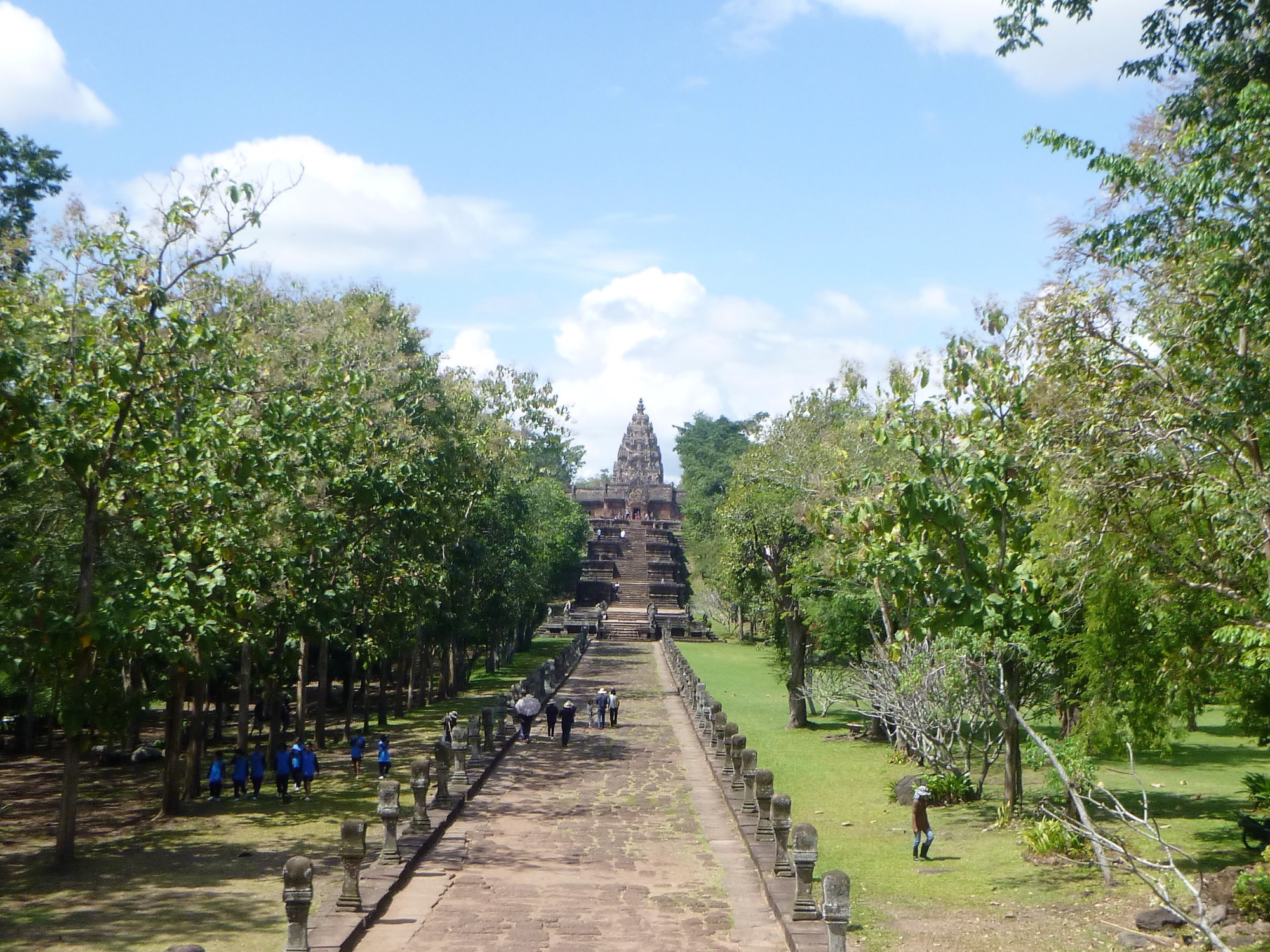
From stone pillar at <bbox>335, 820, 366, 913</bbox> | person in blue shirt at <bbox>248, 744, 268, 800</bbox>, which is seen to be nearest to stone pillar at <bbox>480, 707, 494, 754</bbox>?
person in blue shirt at <bbox>248, 744, 268, 800</bbox>

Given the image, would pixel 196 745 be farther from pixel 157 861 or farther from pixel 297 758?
pixel 157 861

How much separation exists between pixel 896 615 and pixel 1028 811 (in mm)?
5880

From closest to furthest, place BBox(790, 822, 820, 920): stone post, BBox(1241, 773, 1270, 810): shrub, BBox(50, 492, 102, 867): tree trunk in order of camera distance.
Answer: BBox(790, 822, 820, 920): stone post < BBox(50, 492, 102, 867): tree trunk < BBox(1241, 773, 1270, 810): shrub

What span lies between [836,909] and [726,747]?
1088cm

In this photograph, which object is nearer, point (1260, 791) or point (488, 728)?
point (1260, 791)

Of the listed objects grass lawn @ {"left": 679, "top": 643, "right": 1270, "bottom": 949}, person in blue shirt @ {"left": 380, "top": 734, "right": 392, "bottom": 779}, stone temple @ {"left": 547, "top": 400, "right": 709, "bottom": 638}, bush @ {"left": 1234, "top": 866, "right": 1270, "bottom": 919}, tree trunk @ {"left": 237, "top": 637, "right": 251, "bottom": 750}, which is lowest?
grass lawn @ {"left": 679, "top": 643, "right": 1270, "bottom": 949}

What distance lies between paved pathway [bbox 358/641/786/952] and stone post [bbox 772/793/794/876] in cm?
39

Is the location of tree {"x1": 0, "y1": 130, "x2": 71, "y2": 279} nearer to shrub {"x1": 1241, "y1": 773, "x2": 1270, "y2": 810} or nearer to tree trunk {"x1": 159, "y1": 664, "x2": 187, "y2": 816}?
tree trunk {"x1": 159, "y1": 664, "x2": 187, "y2": 816}

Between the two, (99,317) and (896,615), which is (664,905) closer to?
(99,317)

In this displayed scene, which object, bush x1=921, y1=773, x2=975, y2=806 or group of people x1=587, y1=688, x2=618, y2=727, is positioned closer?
bush x1=921, y1=773, x2=975, y2=806

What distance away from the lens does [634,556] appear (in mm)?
78250

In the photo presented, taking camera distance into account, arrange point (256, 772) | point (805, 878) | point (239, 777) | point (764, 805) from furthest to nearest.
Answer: point (239, 777) < point (256, 772) < point (764, 805) < point (805, 878)

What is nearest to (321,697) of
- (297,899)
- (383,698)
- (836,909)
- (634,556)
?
(383,698)

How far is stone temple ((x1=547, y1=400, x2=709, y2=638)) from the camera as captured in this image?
61.1m
